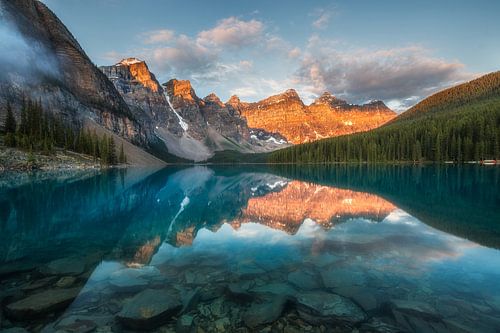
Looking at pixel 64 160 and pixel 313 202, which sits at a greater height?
pixel 64 160

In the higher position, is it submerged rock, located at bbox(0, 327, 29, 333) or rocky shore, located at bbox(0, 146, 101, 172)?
rocky shore, located at bbox(0, 146, 101, 172)

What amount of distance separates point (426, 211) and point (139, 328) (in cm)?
2463

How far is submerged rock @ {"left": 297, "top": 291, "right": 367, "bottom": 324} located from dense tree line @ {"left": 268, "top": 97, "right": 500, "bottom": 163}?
5282 inches

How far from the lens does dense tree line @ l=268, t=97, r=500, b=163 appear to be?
115 m

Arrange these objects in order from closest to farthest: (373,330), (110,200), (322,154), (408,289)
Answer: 1. (373,330)
2. (408,289)
3. (110,200)
4. (322,154)

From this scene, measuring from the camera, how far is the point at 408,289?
403 inches

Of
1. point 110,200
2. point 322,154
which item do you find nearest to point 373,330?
point 110,200

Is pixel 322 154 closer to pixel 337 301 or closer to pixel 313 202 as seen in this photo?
pixel 313 202

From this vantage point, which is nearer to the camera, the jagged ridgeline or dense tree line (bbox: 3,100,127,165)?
dense tree line (bbox: 3,100,127,165)

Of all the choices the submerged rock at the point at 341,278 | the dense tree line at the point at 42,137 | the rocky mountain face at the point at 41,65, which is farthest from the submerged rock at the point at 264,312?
the rocky mountain face at the point at 41,65

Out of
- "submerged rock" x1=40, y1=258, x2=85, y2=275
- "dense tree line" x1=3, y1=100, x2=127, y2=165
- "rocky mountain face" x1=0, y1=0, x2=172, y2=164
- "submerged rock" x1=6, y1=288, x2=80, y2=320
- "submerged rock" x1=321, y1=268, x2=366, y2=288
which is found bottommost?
"submerged rock" x1=321, y1=268, x2=366, y2=288

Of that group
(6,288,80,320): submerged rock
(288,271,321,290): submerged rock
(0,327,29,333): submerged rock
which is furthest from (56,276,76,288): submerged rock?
(288,271,321,290): submerged rock

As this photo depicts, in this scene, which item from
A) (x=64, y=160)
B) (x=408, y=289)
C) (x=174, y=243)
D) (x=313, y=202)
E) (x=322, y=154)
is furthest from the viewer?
(x=322, y=154)

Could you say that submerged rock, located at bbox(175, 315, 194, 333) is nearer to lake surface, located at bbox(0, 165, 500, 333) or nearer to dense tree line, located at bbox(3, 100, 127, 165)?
lake surface, located at bbox(0, 165, 500, 333)
